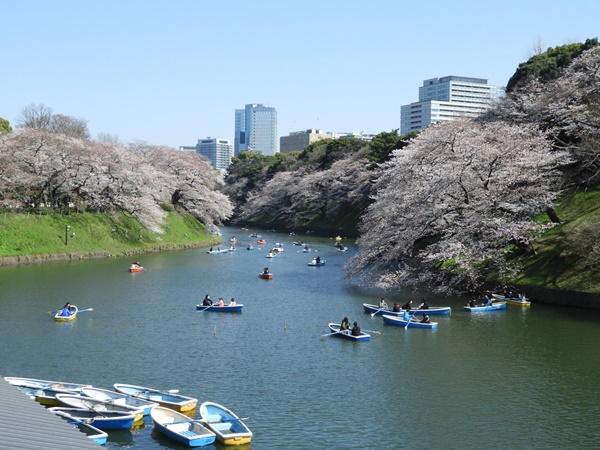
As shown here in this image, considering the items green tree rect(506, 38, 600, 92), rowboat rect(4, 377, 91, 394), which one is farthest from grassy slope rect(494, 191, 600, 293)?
rowboat rect(4, 377, 91, 394)

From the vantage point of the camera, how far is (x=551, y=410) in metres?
20.6

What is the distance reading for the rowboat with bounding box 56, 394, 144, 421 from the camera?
18.6 meters

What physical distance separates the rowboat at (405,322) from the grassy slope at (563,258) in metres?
9.20

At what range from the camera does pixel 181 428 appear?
18.0m

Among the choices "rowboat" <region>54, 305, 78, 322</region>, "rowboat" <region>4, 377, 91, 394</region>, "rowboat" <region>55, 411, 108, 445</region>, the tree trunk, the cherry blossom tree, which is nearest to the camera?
"rowboat" <region>55, 411, 108, 445</region>

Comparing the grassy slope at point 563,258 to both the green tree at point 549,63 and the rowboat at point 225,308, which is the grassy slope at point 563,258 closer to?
the rowboat at point 225,308

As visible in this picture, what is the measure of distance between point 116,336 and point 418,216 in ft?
64.8

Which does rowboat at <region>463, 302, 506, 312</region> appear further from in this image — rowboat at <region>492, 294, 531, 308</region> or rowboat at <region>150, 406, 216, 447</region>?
rowboat at <region>150, 406, 216, 447</region>

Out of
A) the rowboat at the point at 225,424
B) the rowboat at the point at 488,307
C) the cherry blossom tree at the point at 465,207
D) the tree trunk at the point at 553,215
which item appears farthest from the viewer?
the tree trunk at the point at 553,215

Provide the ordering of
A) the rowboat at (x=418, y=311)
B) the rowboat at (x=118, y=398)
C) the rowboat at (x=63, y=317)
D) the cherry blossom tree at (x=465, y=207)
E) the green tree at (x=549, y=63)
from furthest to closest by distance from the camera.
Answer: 1. the green tree at (x=549, y=63)
2. the cherry blossom tree at (x=465, y=207)
3. the rowboat at (x=418, y=311)
4. the rowboat at (x=63, y=317)
5. the rowboat at (x=118, y=398)

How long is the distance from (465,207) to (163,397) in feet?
81.9

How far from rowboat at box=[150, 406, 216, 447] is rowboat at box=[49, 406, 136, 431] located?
72 cm

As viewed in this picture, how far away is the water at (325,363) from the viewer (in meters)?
19.0

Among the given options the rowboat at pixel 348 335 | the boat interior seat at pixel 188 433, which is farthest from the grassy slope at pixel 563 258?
the boat interior seat at pixel 188 433
